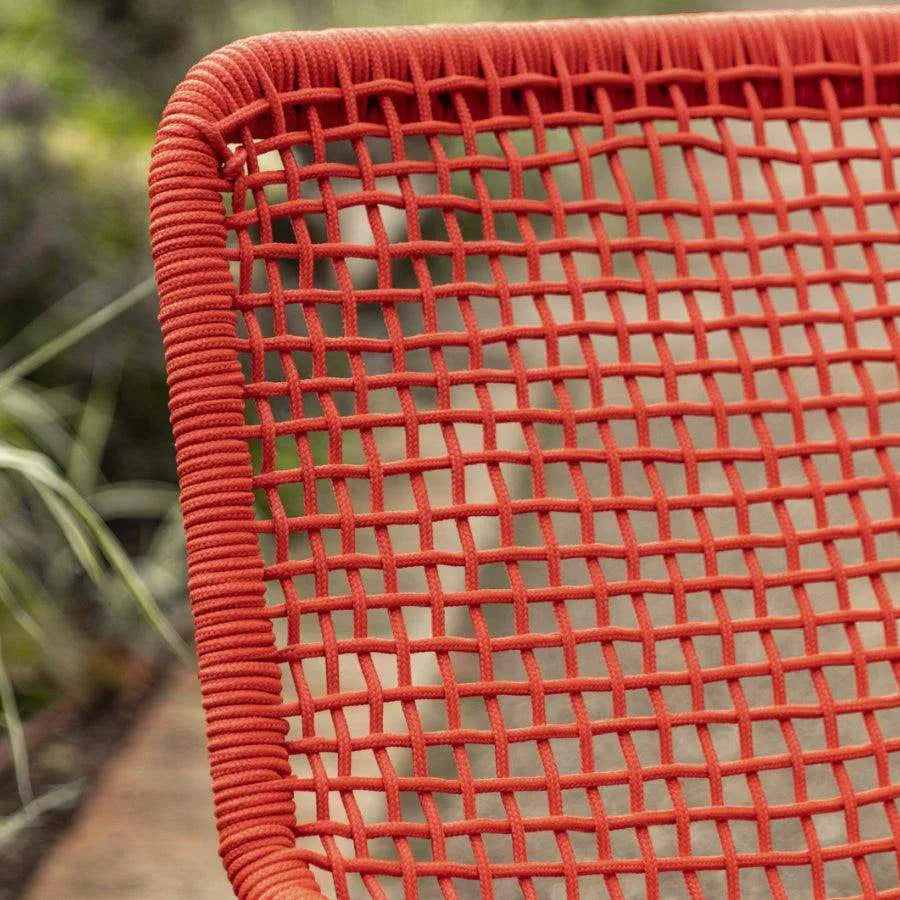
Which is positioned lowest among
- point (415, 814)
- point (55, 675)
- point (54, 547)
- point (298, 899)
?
point (415, 814)

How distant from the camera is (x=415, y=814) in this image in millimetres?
1560

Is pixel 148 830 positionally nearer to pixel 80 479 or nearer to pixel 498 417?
pixel 80 479

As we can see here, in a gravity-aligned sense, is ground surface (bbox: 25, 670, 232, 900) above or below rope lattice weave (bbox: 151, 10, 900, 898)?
below

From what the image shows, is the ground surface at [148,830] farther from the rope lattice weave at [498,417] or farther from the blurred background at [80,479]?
the rope lattice weave at [498,417]

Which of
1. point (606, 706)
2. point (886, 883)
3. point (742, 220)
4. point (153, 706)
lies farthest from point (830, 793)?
point (742, 220)

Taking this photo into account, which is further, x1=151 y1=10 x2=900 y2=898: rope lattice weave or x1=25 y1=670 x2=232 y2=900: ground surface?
x1=25 y1=670 x2=232 y2=900: ground surface

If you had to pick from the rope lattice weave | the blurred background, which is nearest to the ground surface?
the blurred background

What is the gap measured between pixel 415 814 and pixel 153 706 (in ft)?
1.77

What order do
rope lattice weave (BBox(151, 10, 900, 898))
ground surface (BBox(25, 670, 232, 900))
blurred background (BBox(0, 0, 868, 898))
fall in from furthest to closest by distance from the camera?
blurred background (BBox(0, 0, 868, 898)) → ground surface (BBox(25, 670, 232, 900)) → rope lattice weave (BBox(151, 10, 900, 898))

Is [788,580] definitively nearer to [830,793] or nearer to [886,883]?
[886,883]

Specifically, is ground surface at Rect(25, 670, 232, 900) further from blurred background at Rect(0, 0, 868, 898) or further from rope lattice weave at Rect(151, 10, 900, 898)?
rope lattice weave at Rect(151, 10, 900, 898)

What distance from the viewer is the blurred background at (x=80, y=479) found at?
1.62 meters

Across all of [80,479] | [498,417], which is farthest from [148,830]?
[498,417]

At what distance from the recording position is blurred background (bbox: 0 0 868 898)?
162cm
